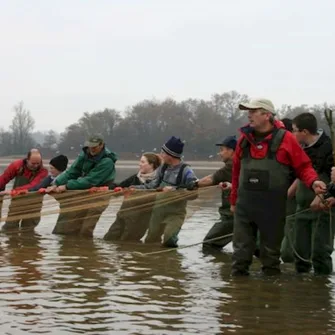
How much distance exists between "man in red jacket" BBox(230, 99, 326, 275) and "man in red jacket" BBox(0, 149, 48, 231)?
485 cm

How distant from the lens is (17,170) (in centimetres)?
1277

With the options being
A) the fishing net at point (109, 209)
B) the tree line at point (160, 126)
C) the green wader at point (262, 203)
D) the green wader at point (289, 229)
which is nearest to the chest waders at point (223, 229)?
the fishing net at point (109, 209)

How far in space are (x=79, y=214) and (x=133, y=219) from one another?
3.23 ft

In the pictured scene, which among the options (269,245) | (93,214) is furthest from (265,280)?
(93,214)

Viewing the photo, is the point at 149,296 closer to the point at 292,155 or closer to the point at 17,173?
the point at 292,155

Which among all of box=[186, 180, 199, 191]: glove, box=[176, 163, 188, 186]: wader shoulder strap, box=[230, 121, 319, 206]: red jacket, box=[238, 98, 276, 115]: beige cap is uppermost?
box=[238, 98, 276, 115]: beige cap

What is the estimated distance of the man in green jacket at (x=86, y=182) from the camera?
11.6 meters

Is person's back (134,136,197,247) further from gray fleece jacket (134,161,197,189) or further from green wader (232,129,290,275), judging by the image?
green wader (232,129,290,275)

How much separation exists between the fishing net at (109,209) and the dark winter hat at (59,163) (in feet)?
2.56

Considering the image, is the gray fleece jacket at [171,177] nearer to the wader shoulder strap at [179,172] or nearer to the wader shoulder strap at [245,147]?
the wader shoulder strap at [179,172]

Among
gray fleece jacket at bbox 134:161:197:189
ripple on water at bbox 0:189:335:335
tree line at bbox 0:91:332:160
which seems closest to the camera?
ripple on water at bbox 0:189:335:335

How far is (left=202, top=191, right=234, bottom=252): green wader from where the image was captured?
10320 millimetres

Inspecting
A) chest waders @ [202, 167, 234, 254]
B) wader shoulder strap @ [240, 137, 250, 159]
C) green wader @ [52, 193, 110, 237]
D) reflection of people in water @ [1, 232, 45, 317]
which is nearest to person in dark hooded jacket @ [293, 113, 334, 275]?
wader shoulder strap @ [240, 137, 250, 159]

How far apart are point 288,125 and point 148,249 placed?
2.48 meters
